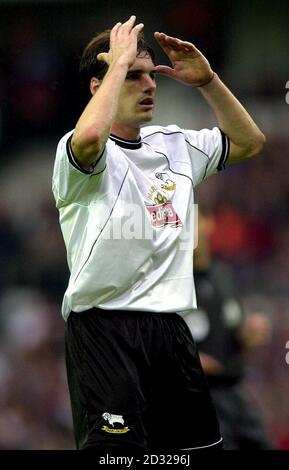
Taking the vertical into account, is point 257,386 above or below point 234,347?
below

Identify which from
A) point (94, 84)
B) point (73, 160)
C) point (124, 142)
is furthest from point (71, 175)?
point (94, 84)

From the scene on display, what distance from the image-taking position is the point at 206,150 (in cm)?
440

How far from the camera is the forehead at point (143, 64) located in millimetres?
4148

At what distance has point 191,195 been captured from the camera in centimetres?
425

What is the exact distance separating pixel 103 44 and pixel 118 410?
164 cm

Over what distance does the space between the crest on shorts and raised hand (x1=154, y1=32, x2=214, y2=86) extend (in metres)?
1.57

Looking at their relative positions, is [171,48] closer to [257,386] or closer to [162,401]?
[162,401]

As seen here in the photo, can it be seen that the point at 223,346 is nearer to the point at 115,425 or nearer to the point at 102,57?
the point at 115,425

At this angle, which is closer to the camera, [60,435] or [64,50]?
[60,435]

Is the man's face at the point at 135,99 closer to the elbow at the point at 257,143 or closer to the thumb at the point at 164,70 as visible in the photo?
the thumb at the point at 164,70

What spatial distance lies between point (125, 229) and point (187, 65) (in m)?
0.92
